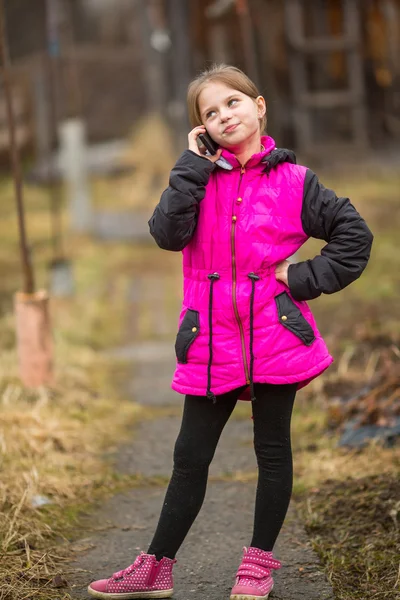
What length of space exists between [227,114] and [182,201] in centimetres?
30

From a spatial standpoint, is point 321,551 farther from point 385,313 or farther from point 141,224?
point 141,224

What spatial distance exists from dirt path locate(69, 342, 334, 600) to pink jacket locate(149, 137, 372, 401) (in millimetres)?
614

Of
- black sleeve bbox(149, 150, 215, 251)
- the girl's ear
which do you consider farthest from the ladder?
black sleeve bbox(149, 150, 215, 251)

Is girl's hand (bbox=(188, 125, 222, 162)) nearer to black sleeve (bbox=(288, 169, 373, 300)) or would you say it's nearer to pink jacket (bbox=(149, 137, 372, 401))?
pink jacket (bbox=(149, 137, 372, 401))

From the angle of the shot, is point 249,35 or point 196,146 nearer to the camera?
point 196,146

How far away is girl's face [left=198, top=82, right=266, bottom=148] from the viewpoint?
2.73m

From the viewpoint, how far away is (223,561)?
10.1 ft

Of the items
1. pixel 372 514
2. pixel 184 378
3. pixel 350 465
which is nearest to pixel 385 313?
pixel 350 465

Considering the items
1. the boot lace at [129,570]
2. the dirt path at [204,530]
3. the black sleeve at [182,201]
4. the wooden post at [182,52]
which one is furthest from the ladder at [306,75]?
the boot lace at [129,570]

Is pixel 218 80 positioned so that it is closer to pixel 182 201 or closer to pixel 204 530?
pixel 182 201

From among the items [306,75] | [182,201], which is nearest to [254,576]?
[182,201]

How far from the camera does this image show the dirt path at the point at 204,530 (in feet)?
9.50

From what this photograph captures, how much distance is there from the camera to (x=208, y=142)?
2.73 meters

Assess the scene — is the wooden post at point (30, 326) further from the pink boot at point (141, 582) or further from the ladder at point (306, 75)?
the ladder at point (306, 75)
